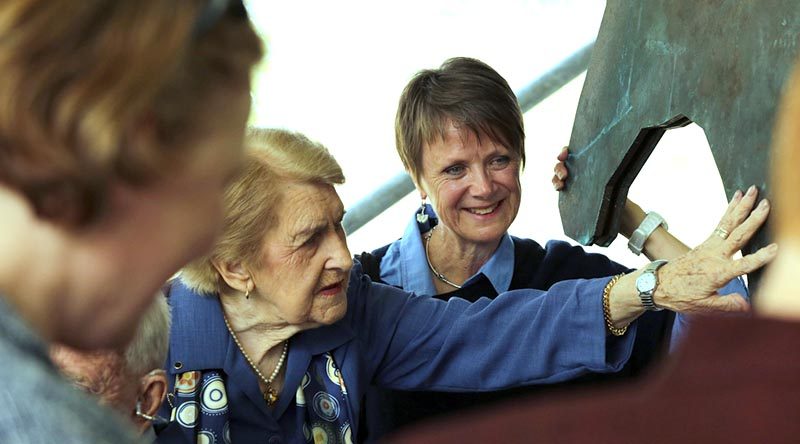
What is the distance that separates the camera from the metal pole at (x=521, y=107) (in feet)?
10.5

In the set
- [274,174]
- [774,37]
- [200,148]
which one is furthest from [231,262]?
[200,148]

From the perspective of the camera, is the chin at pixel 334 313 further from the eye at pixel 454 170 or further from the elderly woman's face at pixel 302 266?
the eye at pixel 454 170

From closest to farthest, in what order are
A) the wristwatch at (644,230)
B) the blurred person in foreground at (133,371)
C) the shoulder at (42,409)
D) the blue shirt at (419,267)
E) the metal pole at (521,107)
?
the shoulder at (42,409)
the blurred person in foreground at (133,371)
the wristwatch at (644,230)
the blue shirt at (419,267)
the metal pole at (521,107)

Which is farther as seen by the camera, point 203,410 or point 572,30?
point 572,30

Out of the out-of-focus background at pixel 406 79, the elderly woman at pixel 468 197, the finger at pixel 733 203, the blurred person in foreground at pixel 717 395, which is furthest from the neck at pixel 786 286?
the out-of-focus background at pixel 406 79

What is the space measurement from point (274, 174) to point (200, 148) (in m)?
1.13

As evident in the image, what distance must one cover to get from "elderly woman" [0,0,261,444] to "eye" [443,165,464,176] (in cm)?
169

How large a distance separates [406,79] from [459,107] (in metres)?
2.87

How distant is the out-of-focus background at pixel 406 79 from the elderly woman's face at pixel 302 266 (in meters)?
2.77

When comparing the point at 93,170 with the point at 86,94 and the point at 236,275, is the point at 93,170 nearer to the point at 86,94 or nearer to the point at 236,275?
the point at 86,94

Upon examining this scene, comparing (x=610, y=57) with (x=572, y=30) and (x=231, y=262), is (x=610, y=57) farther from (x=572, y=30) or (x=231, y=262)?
(x=572, y=30)

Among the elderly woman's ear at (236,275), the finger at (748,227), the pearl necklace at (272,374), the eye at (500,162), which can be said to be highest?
the eye at (500,162)

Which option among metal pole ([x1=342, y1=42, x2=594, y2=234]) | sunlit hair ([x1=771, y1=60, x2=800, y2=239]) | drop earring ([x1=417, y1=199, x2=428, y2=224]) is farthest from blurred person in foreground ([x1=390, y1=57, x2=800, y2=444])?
metal pole ([x1=342, y1=42, x2=594, y2=234])

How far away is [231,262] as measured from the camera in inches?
72.5
